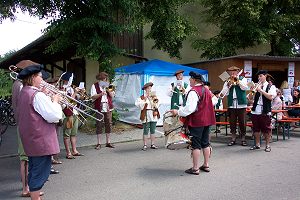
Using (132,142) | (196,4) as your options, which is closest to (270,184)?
(132,142)

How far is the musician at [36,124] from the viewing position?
405cm

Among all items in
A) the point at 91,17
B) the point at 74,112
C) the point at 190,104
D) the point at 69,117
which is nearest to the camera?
the point at 190,104

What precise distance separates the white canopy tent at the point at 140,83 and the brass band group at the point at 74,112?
7.85 feet

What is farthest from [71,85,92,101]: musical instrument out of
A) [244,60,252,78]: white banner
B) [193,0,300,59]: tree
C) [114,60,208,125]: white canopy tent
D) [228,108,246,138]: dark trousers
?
[193,0,300,59]: tree

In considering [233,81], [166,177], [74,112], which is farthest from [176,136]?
[233,81]

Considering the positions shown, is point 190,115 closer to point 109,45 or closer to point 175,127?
point 175,127

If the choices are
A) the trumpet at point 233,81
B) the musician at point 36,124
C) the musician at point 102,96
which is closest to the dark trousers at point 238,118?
the trumpet at point 233,81

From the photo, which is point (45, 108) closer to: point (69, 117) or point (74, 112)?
point (74, 112)

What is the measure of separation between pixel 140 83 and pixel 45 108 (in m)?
8.84

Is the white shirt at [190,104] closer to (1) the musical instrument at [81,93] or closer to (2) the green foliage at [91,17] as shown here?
(1) the musical instrument at [81,93]

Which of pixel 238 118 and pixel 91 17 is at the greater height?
pixel 91 17

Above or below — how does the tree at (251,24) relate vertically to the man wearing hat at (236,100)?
above

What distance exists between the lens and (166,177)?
6.07 metres

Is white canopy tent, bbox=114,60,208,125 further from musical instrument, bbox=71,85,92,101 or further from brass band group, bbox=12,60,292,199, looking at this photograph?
musical instrument, bbox=71,85,92,101
